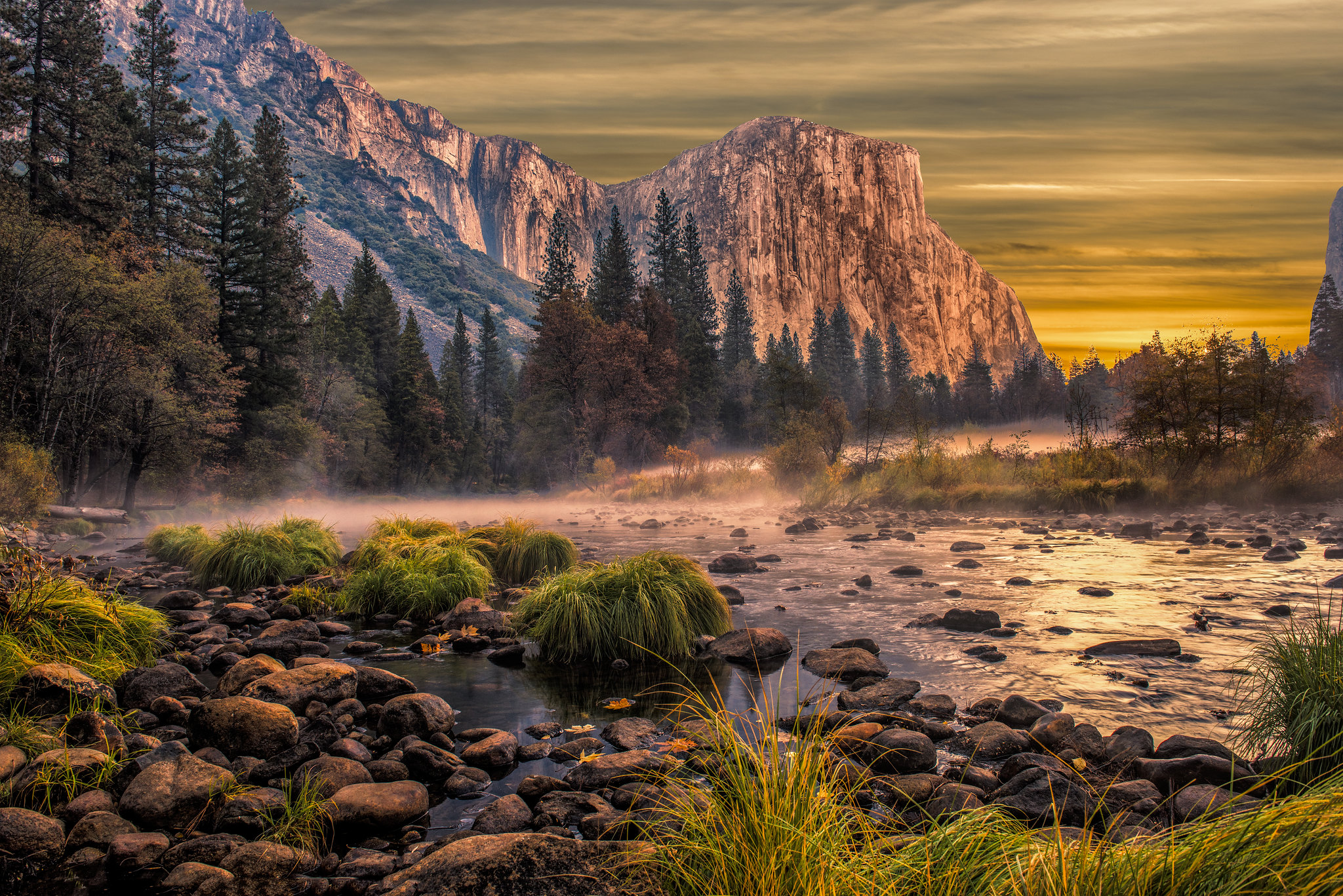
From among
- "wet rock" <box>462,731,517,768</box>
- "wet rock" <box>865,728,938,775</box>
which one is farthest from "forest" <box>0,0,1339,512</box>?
"wet rock" <box>865,728,938,775</box>

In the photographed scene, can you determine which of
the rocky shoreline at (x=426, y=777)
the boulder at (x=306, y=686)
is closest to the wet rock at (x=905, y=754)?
the rocky shoreline at (x=426, y=777)

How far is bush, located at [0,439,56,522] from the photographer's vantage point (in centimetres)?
1920

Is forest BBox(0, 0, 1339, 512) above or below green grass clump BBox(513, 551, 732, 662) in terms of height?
above

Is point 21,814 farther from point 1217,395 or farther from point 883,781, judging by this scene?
point 1217,395

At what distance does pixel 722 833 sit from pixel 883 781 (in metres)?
2.11

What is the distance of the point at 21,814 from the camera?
3951mm

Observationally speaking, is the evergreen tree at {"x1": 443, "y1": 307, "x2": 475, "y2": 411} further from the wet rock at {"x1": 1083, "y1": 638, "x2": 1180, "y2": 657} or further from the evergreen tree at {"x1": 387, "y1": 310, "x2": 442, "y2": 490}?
the wet rock at {"x1": 1083, "y1": 638, "x2": 1180, "y2": 657}

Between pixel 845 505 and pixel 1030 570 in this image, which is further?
pixel 845 505

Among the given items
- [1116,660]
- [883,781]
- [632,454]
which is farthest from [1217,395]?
[632,454]

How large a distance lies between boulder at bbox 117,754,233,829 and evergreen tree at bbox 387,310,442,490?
58.1 m

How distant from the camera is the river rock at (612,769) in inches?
193

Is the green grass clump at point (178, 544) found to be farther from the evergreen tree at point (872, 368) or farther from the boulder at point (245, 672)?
the evergreen tree at point (872, 368)

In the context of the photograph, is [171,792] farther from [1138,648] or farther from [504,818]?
[1138,648]

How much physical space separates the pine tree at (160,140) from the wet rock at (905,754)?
37981 millimetres
